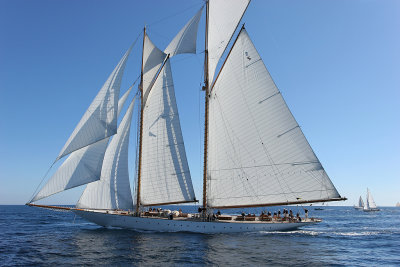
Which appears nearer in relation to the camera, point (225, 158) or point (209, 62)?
point (225, 158)

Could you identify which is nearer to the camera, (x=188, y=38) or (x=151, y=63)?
(x=188, y=38)

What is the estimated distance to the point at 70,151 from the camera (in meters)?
28.2

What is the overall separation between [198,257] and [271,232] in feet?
44.2

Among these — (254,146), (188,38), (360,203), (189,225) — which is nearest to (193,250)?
(189,225)

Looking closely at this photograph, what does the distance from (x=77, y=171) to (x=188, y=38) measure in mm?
18429

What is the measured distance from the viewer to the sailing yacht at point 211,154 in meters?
29.2

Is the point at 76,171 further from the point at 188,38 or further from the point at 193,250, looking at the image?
the point at 188,38

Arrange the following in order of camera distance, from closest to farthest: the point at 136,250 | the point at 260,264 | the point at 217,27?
the point at 260,264 → the point at 136,250 → the point at 217,27

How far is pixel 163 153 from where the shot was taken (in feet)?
104

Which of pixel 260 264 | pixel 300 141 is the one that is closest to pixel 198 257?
pixel 260 264

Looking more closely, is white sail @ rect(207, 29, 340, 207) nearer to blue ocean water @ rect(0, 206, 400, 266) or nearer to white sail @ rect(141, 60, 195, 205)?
white sail @ rect(141, 60, 195, 205)

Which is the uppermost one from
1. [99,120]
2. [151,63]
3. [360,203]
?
[151,63]

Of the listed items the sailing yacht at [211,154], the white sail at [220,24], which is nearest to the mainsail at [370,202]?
the sailing yacht at [211,154]

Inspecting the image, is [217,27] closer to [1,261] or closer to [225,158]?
[225,158]
